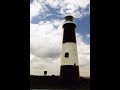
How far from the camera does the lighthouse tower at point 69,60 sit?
65.6ft

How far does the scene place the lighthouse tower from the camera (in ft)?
65.6

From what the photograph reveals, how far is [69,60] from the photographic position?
20.2m
